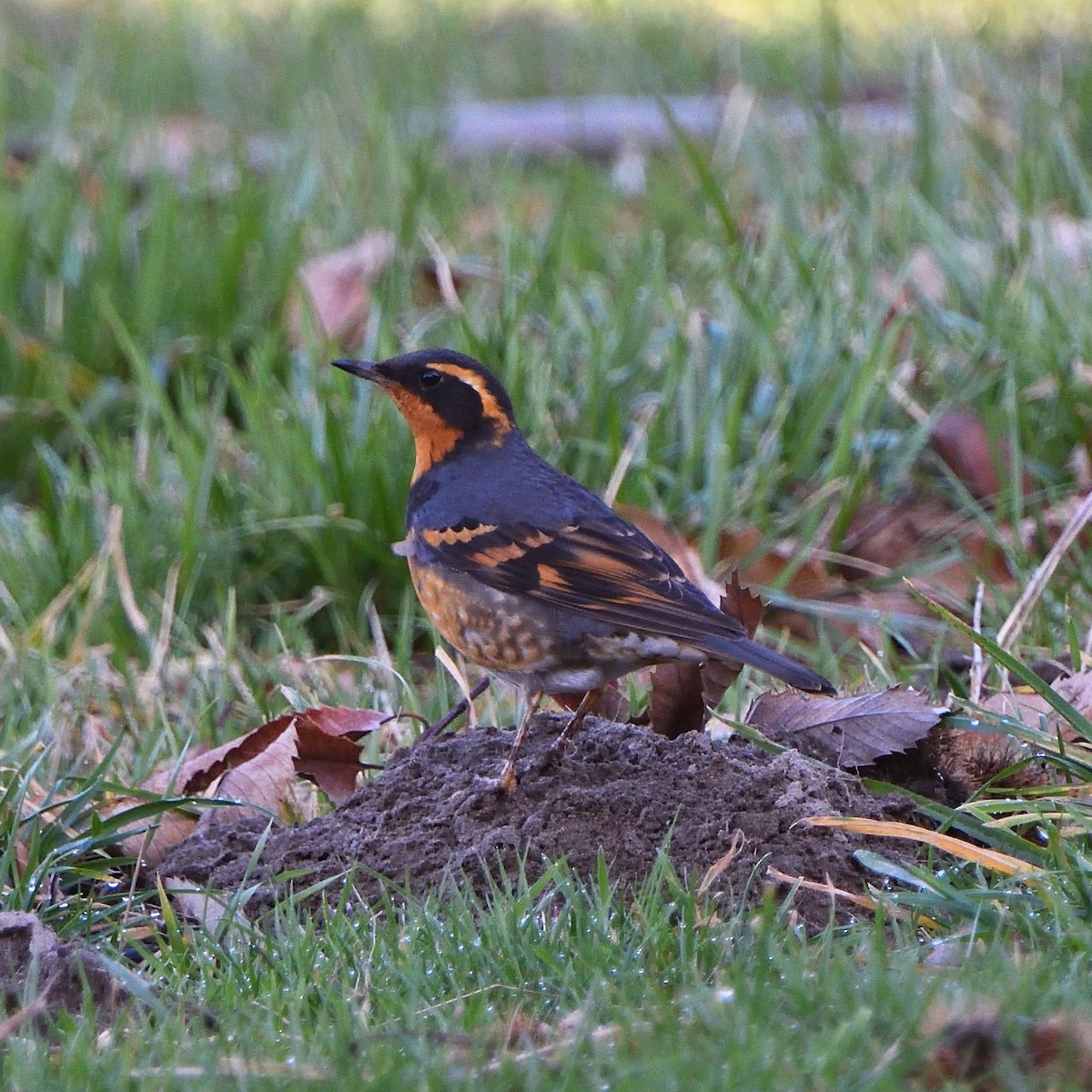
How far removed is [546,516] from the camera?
4273 mm

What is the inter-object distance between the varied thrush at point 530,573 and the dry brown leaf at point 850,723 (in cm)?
20

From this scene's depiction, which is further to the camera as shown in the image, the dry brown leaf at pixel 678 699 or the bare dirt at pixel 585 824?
the dry brown leaf at pixel 678 699

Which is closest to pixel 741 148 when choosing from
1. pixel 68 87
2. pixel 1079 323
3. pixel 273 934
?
pixel 1079 323

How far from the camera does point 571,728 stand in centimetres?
386

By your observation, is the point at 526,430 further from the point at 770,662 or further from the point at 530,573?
the point at 770,662

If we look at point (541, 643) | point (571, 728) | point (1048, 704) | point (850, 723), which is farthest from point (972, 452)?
point (571, 728)

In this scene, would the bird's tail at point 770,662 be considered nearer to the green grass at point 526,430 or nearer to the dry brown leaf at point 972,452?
the green grass at point 526,430

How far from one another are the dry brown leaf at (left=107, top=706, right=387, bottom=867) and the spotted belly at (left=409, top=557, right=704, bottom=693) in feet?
1.05

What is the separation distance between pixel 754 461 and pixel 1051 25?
636 cm

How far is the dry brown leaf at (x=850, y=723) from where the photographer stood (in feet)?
12.6

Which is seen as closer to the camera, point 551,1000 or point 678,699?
point 551,1000

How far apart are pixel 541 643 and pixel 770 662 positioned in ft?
1.77

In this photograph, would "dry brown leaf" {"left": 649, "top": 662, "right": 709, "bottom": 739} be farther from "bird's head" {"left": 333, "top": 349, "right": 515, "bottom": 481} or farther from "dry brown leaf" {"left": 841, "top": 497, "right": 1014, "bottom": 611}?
"dry brown leaf" {"left": 841, "top": 497, "right": 1014, "bottom": 611}

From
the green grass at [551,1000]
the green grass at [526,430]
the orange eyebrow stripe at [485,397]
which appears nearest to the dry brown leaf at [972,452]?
the green grass at [526,430]
